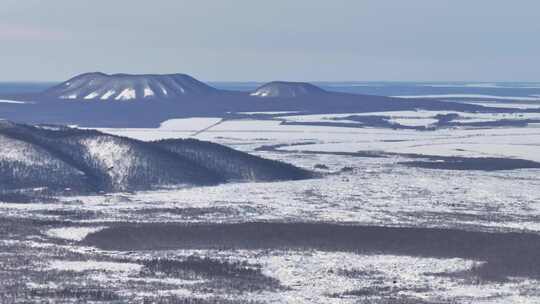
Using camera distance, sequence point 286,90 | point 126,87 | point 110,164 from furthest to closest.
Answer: point 286,90 < point 126,87 < point 110,164

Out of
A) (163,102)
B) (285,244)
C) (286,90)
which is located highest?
(286,90)

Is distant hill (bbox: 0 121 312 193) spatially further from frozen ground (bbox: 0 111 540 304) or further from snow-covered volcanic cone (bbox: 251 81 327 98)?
snow-covered volcanic cone (bbox: 251 81 327 98)

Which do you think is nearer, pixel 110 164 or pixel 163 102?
pixel 110 164

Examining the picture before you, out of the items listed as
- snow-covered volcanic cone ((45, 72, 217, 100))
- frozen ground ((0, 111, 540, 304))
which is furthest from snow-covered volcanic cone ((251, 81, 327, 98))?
frozen ground ((0, 111, 540, 304))

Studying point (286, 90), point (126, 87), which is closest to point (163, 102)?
point (126, 87)

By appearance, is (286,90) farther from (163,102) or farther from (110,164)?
(110,164)

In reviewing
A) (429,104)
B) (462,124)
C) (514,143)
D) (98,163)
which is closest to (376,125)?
(462,124)
